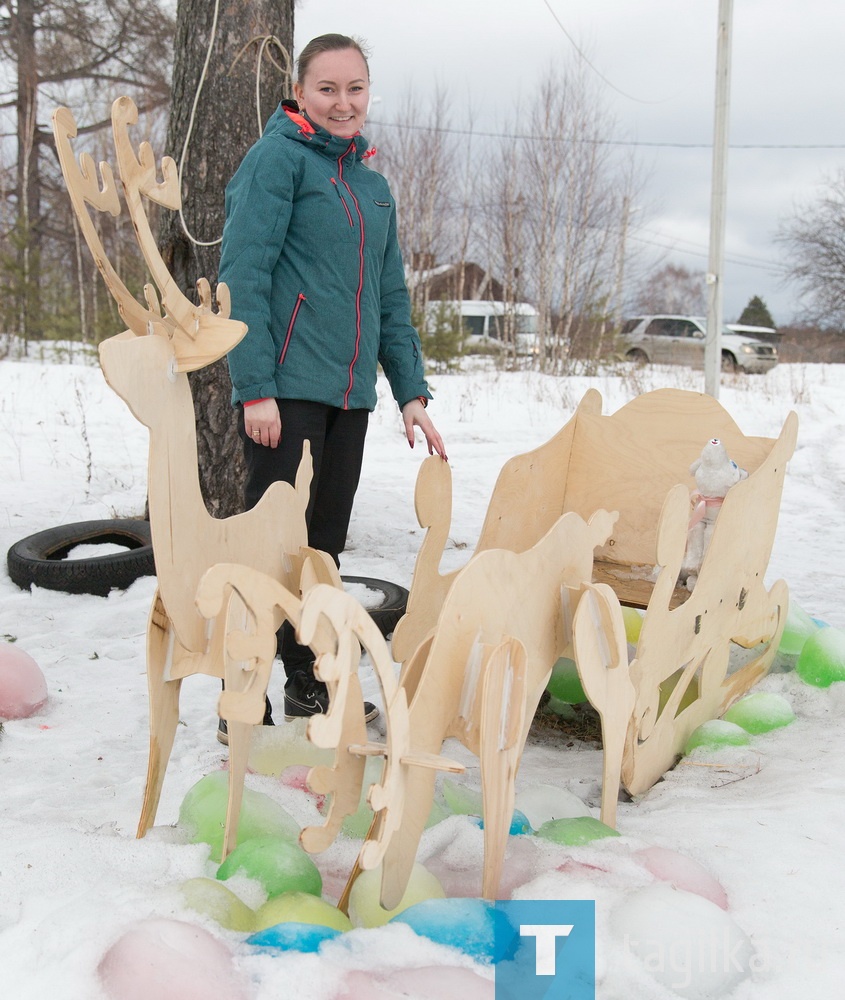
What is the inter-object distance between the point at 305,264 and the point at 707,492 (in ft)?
4.40

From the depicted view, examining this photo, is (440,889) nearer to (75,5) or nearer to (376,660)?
(376,660)

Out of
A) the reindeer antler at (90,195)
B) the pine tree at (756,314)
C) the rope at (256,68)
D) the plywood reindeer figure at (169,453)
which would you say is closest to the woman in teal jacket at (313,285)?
the plywood reindeer figure at (169,453)

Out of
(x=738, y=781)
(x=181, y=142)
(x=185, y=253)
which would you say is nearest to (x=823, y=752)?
(x=738, y=781)

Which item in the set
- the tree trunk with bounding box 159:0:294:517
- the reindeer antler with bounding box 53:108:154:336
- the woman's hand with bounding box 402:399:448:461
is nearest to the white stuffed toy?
the woman's hand with bounding box 402:399:448:461

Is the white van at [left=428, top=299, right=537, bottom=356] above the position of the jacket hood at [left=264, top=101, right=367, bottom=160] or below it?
above

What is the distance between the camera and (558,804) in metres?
1.97

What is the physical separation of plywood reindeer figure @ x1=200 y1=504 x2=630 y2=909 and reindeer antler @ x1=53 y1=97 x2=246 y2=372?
485mm

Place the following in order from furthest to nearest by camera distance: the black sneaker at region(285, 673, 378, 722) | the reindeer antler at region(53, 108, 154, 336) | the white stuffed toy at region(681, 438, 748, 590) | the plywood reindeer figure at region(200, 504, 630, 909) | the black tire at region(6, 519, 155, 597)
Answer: the black tire at region(6, 519, 155, 597) → the white stuffed toy at region(681, 438, 748, 590) → the black sneaker at region(285, 673, 378, 722) → the reindeer antler at region(53, 108, 154, 336) → the plywood reindeer figure at region(200, 504, 630, 909)

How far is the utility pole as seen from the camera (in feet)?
17.9

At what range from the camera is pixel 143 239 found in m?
1.56

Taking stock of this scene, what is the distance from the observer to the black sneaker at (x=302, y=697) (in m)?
2.47

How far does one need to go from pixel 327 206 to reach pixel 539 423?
6468 mm

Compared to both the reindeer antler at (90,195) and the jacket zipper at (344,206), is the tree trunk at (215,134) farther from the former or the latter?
the reindeer antler at (90,195)

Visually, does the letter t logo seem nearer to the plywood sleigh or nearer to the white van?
the plywood sleigh
